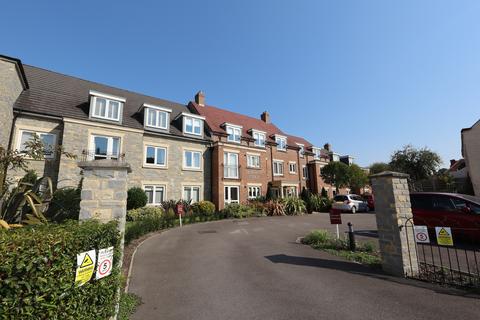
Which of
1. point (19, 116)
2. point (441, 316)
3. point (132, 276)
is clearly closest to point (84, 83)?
point (19, 116)

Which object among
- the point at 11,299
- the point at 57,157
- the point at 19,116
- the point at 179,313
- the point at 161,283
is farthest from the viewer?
the point at 57,157

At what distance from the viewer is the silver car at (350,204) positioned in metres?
22.2

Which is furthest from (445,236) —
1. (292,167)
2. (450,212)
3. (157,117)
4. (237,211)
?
(292,167)

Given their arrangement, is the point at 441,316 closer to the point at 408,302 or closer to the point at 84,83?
the point at 408,302

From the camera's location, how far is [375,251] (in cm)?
816

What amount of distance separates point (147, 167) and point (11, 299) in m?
16.8

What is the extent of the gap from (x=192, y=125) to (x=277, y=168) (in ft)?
37.9

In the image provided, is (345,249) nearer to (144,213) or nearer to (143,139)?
(144,213)

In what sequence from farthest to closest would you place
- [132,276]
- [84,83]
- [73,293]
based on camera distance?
[84,83] < [132,276] < [73,293]

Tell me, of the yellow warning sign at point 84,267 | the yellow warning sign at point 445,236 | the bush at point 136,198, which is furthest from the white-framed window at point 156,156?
the yellow warning sign at point 445,236

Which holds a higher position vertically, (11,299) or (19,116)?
(19,116)

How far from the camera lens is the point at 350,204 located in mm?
22188

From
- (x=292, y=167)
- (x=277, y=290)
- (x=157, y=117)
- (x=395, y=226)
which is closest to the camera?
(x=277, y=290)

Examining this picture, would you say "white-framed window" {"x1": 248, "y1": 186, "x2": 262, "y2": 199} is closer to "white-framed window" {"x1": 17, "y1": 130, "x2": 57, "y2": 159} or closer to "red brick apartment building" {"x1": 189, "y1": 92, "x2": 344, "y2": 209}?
"red brick apartment building" {"x1": 189, "y1": 92, "x2": 344, "y2": 209}
